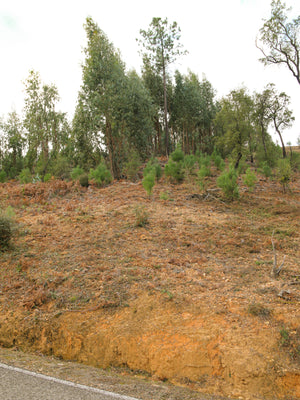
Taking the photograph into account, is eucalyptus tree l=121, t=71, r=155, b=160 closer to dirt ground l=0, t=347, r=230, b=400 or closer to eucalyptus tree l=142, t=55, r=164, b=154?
eucalyptus tree l=142, t=55, r=164, b=154

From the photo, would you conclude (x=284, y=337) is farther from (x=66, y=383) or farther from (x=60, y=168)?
(x=60, y=168)

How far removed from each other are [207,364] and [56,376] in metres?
1.81

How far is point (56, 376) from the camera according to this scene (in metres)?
3.88

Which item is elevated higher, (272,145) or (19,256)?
(272,145)

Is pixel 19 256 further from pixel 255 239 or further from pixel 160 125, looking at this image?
pixel 160 125

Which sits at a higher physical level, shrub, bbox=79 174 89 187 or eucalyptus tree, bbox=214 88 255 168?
eucalyptus tree, bbox=214 88 255 168

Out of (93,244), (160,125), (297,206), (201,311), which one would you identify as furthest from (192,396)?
(160,125)

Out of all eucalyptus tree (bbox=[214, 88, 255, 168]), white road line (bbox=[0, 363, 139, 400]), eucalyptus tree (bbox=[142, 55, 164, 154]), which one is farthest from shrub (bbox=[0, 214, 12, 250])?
eucalyptus tree (bbox=[142, 55, 164, 154])

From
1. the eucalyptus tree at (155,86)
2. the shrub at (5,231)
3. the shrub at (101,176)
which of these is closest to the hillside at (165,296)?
the shrub at (5,231)

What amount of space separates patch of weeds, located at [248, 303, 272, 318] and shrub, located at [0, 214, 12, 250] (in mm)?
5432

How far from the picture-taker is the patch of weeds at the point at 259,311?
4.62 meters

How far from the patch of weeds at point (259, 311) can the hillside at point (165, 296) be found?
1cm

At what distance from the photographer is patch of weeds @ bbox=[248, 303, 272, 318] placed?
4.62 m

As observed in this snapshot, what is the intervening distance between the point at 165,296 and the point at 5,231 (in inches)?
167
